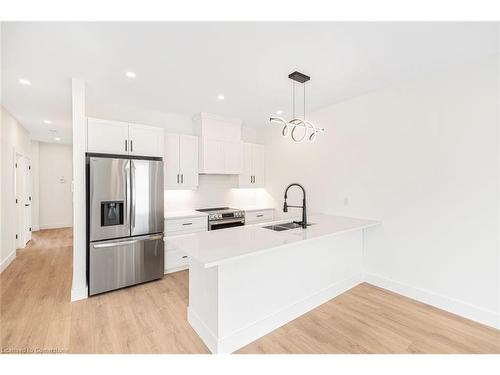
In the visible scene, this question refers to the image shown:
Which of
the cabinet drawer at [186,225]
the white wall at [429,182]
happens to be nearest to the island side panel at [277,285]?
the white wall at [429,182]

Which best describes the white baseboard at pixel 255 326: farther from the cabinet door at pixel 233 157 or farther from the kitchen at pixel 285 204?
the cabinet door at pixel 233 157

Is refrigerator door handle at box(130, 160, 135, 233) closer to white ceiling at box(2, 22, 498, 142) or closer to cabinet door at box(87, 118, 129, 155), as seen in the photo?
cabinet door at box(87, 118, 129, 155)

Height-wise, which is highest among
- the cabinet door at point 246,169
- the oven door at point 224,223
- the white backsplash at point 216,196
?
the cabinet door at point 246,169

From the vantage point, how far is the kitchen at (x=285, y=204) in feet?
6.52

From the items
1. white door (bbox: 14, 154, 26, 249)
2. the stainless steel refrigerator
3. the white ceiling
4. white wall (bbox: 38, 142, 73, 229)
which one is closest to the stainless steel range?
the stainless steel refrigerator

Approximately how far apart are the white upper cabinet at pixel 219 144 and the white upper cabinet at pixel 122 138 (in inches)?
31.5

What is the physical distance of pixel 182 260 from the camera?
12.3 feet

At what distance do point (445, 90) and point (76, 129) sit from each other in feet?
13.8

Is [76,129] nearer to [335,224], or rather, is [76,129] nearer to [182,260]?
[182,260]

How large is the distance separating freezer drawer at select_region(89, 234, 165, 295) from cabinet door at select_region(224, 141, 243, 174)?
1785 millimetres

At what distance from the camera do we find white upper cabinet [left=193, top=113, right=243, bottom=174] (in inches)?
164
